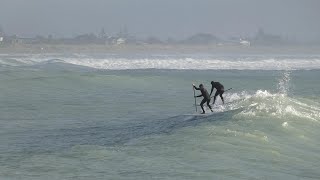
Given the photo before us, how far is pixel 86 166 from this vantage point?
13.3 metres

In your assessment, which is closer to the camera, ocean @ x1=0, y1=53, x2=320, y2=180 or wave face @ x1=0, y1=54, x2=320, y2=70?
ocean @ x1=0, y1=53, x2=320, y2=180

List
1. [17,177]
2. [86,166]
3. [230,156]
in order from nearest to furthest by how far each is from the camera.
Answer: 1. [17,177]
2. [86,166]
3. [230,156]

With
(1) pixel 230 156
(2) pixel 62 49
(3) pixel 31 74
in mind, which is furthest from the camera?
(2) pixel 62 49

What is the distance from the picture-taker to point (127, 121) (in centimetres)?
2194

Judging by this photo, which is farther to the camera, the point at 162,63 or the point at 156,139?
the point at 162,63

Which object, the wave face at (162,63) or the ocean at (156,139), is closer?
the ocean at (156,139)

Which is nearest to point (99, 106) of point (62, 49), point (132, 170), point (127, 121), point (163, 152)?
point (127, 121)

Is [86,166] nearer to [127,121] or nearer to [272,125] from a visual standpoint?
[272,125]

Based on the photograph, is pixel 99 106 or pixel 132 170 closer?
pixel 132 170

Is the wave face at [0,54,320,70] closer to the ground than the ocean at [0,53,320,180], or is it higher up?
higher up

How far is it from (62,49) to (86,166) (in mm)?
116329

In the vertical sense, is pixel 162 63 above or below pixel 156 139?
above

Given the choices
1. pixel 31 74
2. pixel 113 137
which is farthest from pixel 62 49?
pixel 113 137

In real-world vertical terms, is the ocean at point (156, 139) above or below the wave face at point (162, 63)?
below
